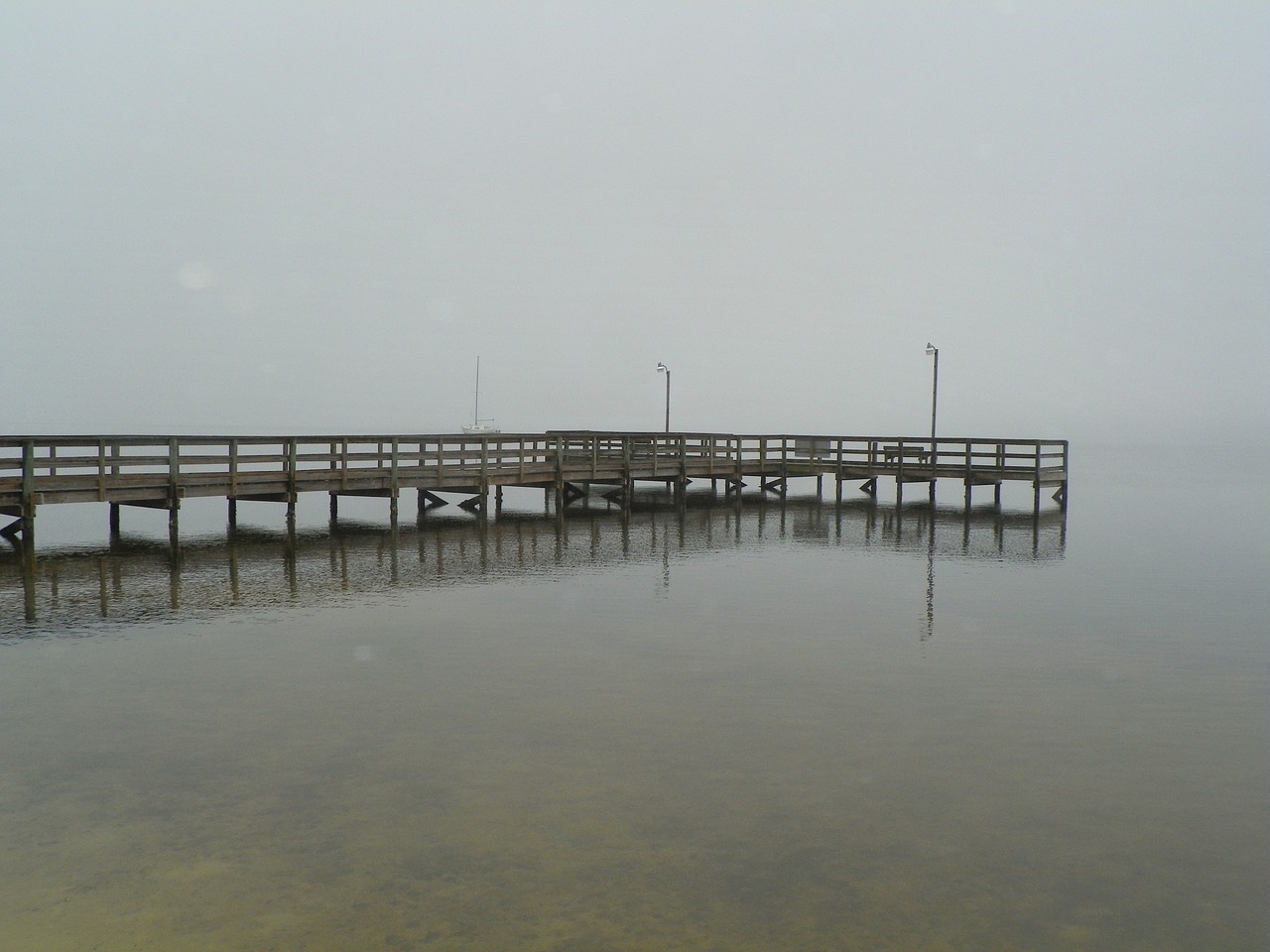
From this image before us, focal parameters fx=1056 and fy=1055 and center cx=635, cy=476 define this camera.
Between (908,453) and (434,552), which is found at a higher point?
(908,453)

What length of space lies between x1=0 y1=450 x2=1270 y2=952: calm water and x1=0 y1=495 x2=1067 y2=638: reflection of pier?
252 millimetres

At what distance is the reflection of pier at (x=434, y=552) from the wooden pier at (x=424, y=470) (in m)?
1.17

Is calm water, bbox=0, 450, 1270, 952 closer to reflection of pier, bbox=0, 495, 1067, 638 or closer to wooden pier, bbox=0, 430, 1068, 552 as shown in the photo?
reflection of pier, bbox=0, 495, 1067, 638

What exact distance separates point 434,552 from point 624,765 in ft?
48.8

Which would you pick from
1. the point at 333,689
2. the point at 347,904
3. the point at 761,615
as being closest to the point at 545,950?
the point at 347,904

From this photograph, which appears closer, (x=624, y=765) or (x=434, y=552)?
(x=624, y=765)

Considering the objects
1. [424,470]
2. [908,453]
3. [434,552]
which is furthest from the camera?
[908,453]

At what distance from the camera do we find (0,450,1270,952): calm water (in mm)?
6598

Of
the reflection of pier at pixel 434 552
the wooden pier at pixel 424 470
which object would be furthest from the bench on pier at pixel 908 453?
the reflection of pier at pixel 434 552

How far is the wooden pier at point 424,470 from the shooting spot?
23.3 meters

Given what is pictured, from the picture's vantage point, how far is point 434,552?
2338 centimetres

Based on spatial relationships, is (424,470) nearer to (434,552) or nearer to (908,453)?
(434,552)

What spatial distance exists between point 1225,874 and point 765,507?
96.1 feet

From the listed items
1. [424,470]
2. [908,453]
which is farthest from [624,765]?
[908,453]
